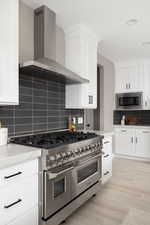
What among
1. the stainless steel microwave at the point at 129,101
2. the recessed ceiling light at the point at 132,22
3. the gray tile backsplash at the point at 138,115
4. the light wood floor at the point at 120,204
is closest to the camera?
the light wood floor at the point at 120,204

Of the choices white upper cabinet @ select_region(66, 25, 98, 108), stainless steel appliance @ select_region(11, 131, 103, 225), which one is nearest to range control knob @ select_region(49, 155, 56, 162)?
stainless steel appliance @ select_region(11, 131, 103, 225)

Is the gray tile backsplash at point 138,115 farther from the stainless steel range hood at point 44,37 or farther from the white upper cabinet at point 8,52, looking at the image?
the white upper cabinet at point 8,52

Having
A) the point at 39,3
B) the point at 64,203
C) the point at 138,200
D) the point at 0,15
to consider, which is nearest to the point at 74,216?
the point at 64,203

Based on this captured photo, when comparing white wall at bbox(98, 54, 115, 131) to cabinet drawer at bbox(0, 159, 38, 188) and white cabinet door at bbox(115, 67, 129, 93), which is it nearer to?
white cabinet door at bbox(115, 67, 129, 93)

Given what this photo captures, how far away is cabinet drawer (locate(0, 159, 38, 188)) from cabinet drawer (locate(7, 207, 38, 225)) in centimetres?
32

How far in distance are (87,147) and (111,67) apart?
3133mm

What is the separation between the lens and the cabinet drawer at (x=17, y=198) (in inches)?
52.8

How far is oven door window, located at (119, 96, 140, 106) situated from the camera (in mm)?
4574

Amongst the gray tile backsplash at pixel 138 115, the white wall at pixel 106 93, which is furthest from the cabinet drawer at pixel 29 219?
the gray tile backsplash at pixel 138 115

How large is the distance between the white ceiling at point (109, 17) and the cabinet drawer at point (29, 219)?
227 centimetres

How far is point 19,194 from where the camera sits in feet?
4.77

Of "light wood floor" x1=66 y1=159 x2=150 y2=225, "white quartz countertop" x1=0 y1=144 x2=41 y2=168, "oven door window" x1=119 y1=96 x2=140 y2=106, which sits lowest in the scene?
"light wood floor" x1=66 y1=159 x2=150 y2=225

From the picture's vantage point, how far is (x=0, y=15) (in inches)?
63.4

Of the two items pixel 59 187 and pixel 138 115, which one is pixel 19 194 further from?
pixel 138 115
